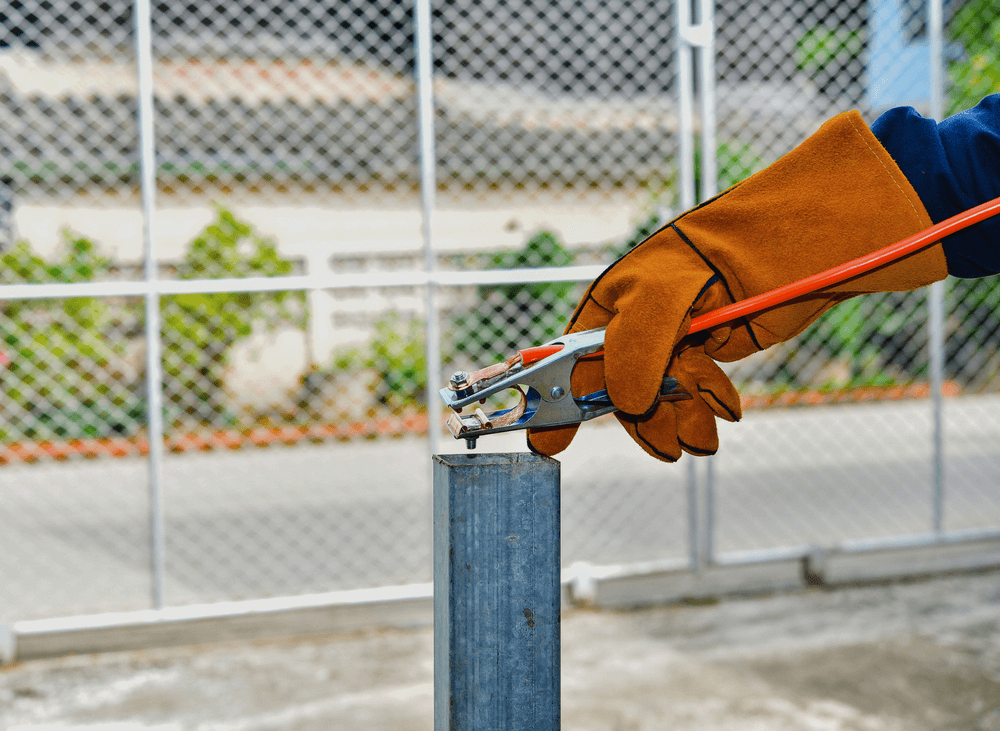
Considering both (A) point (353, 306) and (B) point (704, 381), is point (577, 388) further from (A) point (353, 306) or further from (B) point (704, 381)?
(A) point (353, 306)

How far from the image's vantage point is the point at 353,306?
9.59 m

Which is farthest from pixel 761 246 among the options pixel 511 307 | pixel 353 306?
pixel 353 306

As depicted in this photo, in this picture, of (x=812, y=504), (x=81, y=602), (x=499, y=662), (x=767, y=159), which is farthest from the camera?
(x=767, y=159)

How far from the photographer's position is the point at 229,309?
27.9ft

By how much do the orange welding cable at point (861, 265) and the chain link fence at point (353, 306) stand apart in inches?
115

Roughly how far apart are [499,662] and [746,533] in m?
4.72

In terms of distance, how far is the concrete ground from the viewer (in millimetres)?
2746

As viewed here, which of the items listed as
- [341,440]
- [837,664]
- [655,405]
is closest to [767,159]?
[341,440]

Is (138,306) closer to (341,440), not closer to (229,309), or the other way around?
(229,309)

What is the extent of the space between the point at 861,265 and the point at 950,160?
0.24 meters

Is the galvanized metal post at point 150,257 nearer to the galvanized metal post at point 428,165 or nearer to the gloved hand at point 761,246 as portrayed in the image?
the galvanized metal post at point 428,165

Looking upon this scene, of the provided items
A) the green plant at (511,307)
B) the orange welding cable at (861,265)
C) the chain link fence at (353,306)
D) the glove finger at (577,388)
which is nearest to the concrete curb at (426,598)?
the chain link fence at (353,306)

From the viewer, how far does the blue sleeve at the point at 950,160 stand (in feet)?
3.76

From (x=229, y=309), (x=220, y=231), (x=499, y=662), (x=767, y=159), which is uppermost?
(x=767, y=159)
